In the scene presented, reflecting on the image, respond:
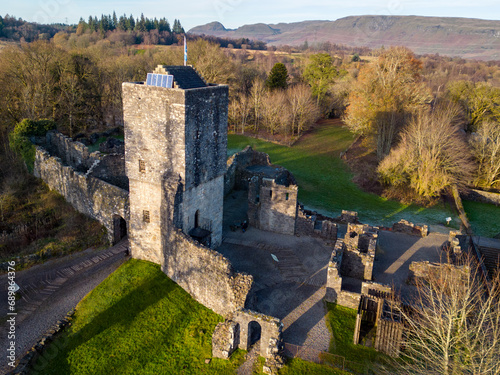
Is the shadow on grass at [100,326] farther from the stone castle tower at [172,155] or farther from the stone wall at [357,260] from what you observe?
the stone wall at [357,260]

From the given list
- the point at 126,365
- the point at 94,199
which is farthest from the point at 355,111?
the point at 126,365

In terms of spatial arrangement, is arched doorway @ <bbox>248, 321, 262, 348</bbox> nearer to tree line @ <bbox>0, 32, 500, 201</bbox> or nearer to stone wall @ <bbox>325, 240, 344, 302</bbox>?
stone wall @ <bbox>325, 240, 344, 302</bbox>

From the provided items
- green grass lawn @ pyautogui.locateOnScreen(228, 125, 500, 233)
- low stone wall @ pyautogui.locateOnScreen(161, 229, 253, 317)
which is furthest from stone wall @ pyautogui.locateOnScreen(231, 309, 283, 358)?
green grass lawn @ pyautogui.locateOnScreen(228, 125, 500, 233)

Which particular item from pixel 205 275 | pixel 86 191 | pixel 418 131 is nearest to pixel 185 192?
pixel 205 275

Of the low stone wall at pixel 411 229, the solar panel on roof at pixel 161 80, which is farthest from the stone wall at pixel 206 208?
the low stone wall at pixel 411 229

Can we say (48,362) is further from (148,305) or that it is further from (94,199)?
(94,199)

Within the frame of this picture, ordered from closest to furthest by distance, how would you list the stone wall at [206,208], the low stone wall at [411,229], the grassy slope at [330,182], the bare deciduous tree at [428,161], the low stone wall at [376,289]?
the low stone wall at [376,289] → the stone wall at [206,208] → the low stone wall at [411,229] → the grassy slope at [330,182] → the bare deciduous tree at [428,161]
